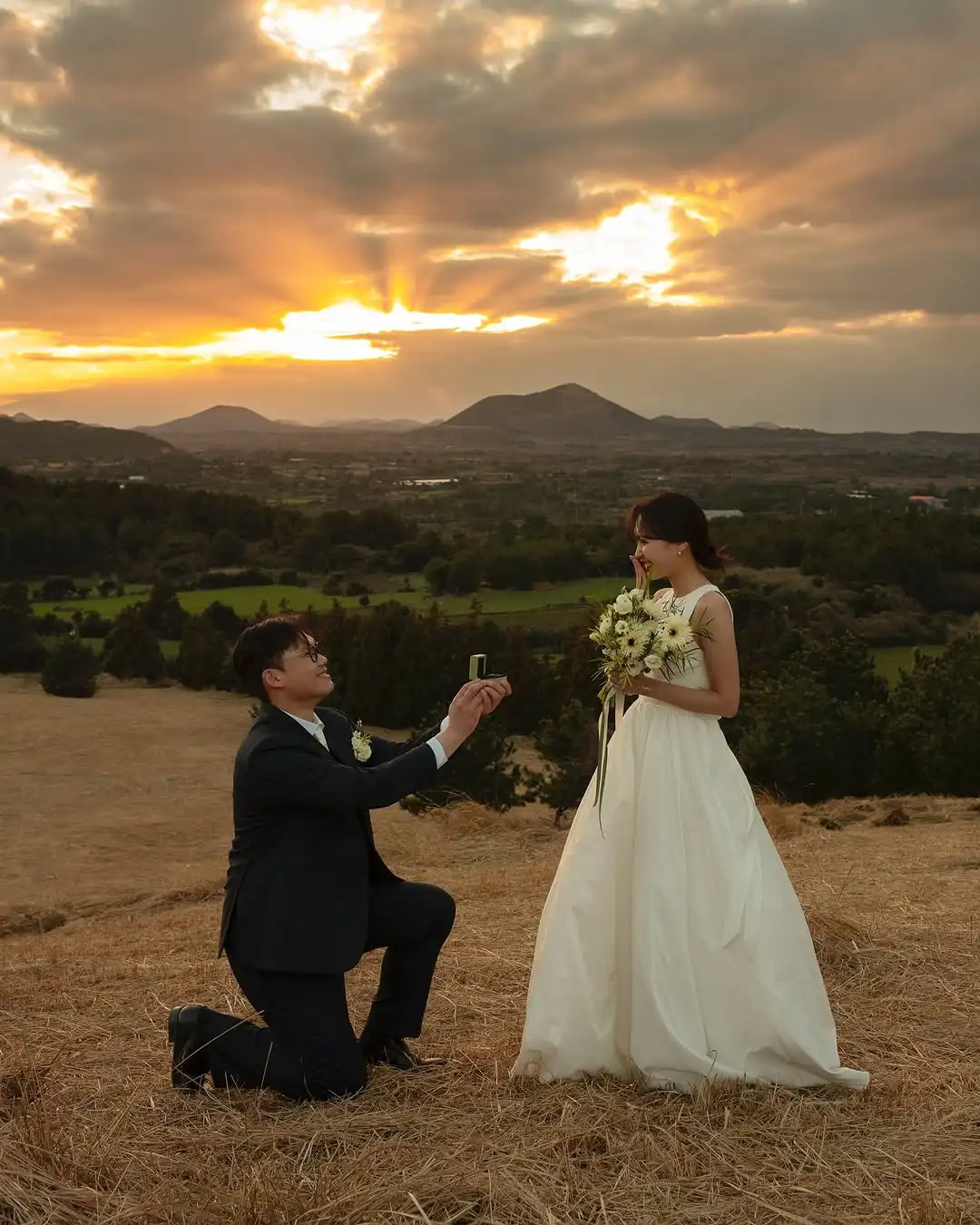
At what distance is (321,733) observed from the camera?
4773 mm

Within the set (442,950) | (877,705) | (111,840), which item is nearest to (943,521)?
(877,705)

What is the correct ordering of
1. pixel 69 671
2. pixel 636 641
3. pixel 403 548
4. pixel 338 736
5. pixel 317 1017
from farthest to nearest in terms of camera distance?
pixel 403 548 < pixel 69 671 < pixel 338 736 < pixel 636 641 < pixel 317 1017

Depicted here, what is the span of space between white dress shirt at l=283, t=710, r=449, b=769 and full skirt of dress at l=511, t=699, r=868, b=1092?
27.5 inches

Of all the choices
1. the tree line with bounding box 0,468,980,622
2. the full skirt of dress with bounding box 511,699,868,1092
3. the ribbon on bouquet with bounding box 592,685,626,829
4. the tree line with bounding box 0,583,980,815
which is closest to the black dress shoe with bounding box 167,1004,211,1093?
the full skirt of dress with bounding box 511,699,868,1092

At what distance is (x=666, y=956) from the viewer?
4617mm

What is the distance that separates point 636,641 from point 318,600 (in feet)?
153

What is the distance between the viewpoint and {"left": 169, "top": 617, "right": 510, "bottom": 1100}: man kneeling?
4.46 m

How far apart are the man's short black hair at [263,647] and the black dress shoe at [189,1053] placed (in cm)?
126

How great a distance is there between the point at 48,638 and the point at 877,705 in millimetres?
31056

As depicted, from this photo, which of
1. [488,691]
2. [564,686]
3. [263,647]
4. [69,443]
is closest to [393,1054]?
[488,691]

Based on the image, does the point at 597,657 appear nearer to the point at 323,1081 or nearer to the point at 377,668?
the point at 323,1081

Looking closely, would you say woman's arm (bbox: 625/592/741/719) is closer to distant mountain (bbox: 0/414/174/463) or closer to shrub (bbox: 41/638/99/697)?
shrub (bbox: 41/638/99/697)

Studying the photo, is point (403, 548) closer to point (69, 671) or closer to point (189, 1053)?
point (69, 671)

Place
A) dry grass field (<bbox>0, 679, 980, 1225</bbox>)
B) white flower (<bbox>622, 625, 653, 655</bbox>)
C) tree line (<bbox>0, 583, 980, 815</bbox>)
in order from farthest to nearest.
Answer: tree line (<bbox>0, 583, 980, 815</bbox>), white flower (<bbox>622, 625, 653, 655</bbox>), dry grass field (<bbox>0, 679, 980, 1225</bbox>)
